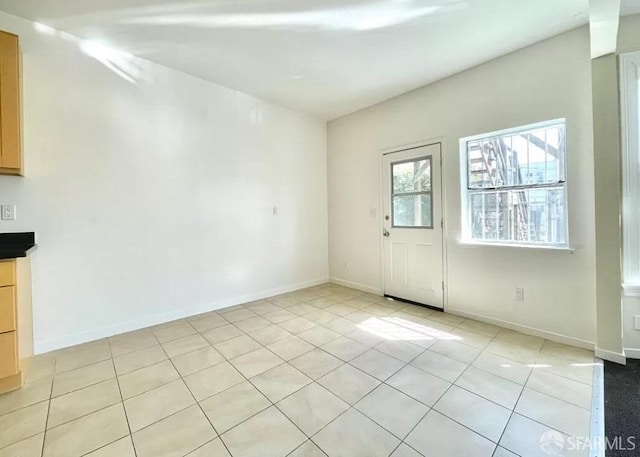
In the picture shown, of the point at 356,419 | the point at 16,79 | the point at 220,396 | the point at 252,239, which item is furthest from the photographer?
the point at 252,239

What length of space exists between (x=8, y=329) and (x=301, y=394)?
205 centimetres

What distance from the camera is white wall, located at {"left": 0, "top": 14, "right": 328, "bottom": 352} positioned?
7.97ft

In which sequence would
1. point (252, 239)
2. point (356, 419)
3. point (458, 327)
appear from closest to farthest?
point (356, 419)
point (458, 327)
point (252, 239)

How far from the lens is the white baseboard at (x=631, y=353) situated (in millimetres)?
2242

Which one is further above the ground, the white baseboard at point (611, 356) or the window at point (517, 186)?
the window at point (517, 186)

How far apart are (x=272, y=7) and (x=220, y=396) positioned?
293 cm

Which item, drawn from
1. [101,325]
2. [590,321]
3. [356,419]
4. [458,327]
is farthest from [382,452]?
[101,325]

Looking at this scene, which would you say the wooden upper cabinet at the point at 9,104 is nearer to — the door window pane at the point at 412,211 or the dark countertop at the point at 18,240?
the dark countertop at the point at 18,240

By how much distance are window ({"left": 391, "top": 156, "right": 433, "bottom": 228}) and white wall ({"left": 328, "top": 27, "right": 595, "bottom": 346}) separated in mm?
267

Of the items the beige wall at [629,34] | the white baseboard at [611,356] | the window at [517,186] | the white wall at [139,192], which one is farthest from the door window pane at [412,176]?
the white baseboard at [611,356]

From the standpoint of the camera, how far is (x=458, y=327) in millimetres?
2920

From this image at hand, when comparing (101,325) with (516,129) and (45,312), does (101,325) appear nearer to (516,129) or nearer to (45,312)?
(45,312)

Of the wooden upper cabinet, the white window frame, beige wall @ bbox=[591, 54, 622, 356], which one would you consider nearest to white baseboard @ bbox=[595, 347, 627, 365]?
beige wall @ bbox=[591, 54, 622, 356]

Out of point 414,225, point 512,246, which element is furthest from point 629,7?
point 414,225
